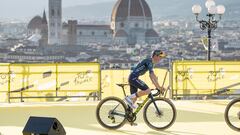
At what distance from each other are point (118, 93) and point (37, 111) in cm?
648

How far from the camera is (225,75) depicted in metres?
14.8

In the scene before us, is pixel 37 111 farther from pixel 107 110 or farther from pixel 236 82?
pixel 236 82

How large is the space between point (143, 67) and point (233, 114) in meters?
2.09

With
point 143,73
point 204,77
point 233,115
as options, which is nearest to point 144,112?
point 143,73

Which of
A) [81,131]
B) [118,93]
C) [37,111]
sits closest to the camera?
[81,131]

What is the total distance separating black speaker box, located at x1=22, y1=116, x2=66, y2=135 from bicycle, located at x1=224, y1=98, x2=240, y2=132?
14.1ft

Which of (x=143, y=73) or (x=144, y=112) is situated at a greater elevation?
(x=143, y=73)

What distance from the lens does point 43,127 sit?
589 cm

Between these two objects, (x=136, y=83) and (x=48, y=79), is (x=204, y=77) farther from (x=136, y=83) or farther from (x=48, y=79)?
(x=136, y=83)

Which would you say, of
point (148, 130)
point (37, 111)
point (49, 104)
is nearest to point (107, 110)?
point (148, 130)

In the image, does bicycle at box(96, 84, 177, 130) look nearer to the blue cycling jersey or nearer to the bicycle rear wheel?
the bicycle rear wheel

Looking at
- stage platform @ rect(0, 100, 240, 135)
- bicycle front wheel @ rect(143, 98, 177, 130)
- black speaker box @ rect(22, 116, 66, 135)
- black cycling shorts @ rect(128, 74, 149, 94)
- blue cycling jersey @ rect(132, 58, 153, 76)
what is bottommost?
stage platform @ rect(0, 100, 240, 135)

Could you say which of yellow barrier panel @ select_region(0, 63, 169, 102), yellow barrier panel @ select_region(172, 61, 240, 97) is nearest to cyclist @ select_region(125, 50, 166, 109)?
yellow barrier panel @ select_region(0, 63, 169, 102)

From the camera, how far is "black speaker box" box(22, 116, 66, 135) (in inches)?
229
